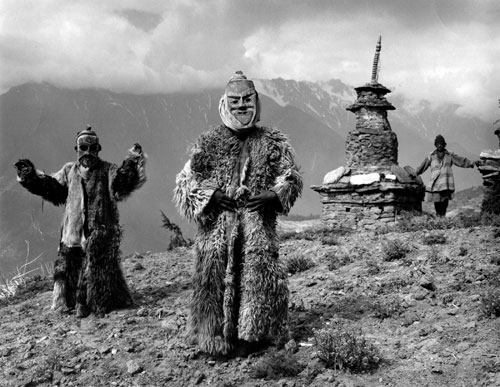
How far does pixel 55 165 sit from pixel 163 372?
201 feet

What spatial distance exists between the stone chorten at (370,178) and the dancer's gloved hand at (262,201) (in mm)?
11143

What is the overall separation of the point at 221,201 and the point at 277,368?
169cm

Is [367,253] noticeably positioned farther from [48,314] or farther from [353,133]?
[353,133]

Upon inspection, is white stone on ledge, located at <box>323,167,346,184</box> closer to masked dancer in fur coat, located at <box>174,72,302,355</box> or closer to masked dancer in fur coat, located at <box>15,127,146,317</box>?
masked dancer in fur coat, located at <box>15,127,146,317</box>

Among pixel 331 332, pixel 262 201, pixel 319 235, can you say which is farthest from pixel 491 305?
pixel 319 235

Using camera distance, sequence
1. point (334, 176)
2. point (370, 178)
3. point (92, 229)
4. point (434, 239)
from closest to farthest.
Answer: point (92, 229)
point (434, 239)
point (370, 178)
point (334, 176)

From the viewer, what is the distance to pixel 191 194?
5.58 m

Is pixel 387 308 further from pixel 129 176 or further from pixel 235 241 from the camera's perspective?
pixel 129 176

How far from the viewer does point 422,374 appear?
4910mm

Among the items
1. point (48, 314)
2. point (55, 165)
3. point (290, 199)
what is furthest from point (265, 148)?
point (55, 165)

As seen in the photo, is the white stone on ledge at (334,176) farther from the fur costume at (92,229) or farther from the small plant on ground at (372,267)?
the fur costume at (92,229)

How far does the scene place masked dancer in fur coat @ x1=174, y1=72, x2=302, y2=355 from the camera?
5418mm

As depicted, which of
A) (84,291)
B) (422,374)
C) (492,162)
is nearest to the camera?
(422,374)

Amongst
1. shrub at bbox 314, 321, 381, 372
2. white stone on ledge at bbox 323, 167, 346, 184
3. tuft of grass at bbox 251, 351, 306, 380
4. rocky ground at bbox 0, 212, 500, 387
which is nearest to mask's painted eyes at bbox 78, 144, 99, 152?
rocky ground at bbox 0, 212, 500, 387
